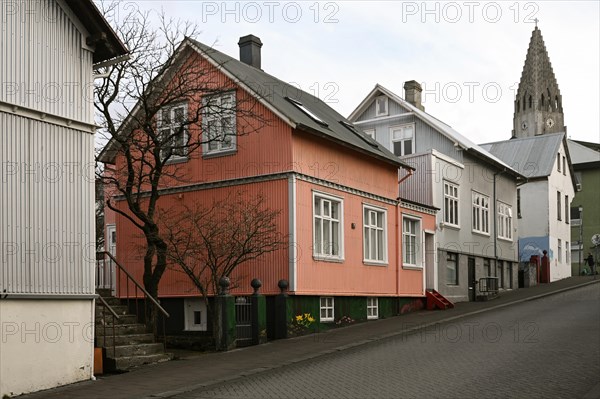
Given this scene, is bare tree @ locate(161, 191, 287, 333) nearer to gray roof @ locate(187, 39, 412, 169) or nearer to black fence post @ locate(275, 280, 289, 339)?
black fence post @ locate(275, 280, 289, 339)

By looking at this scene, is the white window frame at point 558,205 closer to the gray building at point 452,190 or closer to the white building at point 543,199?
the white building at point 543,199

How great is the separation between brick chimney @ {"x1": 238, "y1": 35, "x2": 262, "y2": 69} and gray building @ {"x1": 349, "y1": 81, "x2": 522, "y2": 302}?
261 inches

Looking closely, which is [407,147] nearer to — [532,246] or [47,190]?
[532,246]

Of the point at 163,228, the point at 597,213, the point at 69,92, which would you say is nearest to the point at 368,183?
the point at 163,228

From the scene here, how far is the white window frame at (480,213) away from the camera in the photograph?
3388 cm

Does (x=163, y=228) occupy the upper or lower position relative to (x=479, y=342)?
upper

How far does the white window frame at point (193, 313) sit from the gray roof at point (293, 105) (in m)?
5.54

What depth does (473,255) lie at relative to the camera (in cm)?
3303

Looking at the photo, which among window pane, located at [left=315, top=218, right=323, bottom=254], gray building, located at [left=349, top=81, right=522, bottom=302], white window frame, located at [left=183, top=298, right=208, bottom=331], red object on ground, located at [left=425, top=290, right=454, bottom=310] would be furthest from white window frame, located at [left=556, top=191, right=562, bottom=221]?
white window frame, located at [left=183, top=298, right=208, bottom=331]

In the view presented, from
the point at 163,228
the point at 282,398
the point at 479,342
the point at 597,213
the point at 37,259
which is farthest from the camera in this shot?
the point at 597,213

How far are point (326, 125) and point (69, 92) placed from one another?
10761mm

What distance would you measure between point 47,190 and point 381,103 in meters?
23.1

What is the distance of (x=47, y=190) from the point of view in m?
13.6

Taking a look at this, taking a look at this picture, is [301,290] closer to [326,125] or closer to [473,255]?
[326,125]
